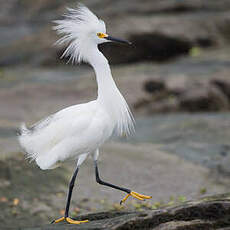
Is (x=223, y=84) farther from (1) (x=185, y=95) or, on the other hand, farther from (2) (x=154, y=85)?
(2) (x=154, y=85)

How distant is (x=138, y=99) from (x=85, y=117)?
24.4ft

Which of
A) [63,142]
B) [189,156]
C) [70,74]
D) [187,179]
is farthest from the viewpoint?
[70,74]

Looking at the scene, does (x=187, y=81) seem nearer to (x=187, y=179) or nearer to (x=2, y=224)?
(x=187, y=179)

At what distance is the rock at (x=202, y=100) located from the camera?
1216 centimetres

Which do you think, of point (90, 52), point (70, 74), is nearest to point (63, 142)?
point (90, 52)

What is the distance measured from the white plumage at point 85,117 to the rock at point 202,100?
6.95 meters

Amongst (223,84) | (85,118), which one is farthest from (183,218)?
(223,84)

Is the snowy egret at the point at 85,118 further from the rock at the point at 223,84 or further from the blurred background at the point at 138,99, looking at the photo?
the rock at the point at 223,84

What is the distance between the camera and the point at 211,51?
1593 centimetres

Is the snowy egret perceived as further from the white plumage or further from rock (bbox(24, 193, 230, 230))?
rock (bbox(24, 193, 230, 230))

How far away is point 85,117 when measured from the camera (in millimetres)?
5219

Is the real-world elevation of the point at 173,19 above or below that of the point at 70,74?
above

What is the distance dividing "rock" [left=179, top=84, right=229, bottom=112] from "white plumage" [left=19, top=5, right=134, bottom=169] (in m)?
6.95

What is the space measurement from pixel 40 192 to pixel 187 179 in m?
2.39
